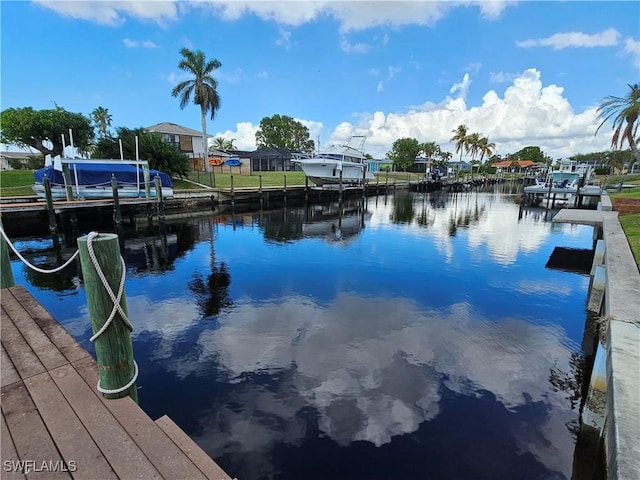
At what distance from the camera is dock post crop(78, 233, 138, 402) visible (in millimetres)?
2576

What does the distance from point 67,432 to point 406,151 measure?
76.4 metres

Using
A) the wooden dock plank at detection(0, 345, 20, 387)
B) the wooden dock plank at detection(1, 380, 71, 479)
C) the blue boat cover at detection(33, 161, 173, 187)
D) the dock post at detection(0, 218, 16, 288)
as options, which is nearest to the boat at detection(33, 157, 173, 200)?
the blue boat cover at detection(33, 161, 173, 187)

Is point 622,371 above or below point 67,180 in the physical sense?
below

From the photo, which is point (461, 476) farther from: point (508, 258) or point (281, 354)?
point (508, 258)

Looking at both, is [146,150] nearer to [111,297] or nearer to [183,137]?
[183,137]

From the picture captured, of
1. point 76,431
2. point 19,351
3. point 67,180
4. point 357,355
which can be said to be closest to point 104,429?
point 76,431

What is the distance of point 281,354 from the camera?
5.90 m

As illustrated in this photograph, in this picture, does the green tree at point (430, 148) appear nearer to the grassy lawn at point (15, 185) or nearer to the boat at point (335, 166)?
the boat at point (335, 166)

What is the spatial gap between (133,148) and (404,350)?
2692 centimetres

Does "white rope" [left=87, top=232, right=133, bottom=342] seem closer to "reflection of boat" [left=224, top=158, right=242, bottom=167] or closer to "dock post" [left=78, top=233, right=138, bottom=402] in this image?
"dock post" [left=78, top=233, right=138, bottom=402]

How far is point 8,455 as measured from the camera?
7.51ft

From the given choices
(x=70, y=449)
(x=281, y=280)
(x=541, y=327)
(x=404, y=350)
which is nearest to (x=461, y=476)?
(x=404, y=350)

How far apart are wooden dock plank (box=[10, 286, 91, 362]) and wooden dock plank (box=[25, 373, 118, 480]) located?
420 mm

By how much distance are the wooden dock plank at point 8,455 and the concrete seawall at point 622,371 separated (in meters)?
3.76
